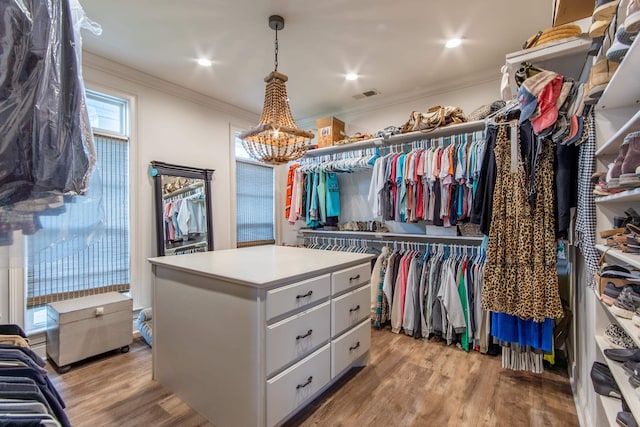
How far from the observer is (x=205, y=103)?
12.3ft

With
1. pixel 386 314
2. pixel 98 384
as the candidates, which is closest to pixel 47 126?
pixel 98 384

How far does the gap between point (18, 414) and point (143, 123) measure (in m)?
3.16

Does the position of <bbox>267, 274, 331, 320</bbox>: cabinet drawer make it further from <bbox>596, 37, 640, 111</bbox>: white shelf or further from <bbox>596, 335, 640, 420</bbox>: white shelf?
<bbox>596, 37, 640, 111</bbox>: white shelf

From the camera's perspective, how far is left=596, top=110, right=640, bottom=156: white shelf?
108cm

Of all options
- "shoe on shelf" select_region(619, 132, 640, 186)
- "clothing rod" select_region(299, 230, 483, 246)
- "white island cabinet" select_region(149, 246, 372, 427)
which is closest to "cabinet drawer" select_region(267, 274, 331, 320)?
"white island cabinet" select_region(149, 246, 372, 427)

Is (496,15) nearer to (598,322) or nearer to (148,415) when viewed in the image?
(598,322)

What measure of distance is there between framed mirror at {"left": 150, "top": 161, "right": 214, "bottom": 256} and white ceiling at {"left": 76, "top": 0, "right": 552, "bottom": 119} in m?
1.02

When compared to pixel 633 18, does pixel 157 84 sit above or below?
above

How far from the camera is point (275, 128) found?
2100mm

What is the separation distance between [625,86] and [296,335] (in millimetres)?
1846

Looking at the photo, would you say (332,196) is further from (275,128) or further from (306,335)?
(306,335)

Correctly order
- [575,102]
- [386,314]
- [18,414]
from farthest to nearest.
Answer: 1. [386,314]
2. [575,102]
3. [18,414]

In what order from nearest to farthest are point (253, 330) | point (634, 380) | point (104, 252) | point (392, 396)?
point (634, 380) < point (253, 330) < point (392, 396) < point (104, 252)

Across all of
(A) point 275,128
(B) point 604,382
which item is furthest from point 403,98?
(B) point 604,382
